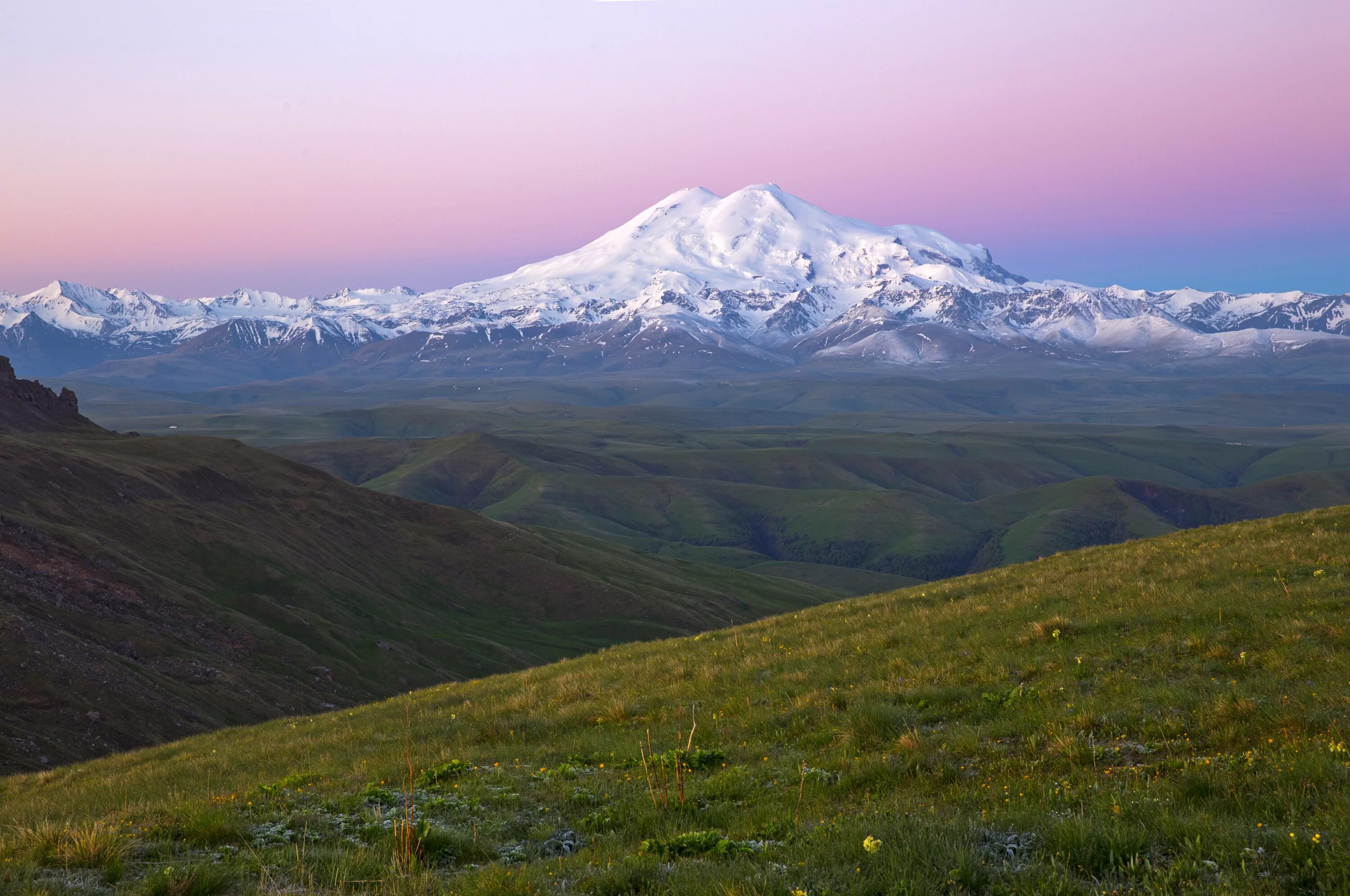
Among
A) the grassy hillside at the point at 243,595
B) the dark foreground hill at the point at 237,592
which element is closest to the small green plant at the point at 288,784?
the grassy hillside at the point at 243,595

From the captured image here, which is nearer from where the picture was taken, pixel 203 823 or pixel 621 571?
pixel 203 823

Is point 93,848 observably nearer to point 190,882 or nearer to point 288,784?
point 190,882

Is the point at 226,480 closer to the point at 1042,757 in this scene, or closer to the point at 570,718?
the point at 570,718

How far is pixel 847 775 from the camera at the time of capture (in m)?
11.1

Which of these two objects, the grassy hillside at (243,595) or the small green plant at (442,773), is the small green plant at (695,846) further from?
the grassy hillside at (243,595)

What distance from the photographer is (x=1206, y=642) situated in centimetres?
1463

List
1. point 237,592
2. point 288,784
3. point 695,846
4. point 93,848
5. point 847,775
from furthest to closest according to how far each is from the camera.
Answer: point 237,592 < point 288,784 < point 847,775 < point 695,846 < point 93,848

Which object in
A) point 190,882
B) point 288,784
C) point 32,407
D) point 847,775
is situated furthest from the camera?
point 32,407

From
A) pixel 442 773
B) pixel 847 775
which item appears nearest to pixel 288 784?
pixel 442 773

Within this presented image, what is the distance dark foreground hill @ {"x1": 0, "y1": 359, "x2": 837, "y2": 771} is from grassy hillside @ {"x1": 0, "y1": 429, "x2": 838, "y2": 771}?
19cm

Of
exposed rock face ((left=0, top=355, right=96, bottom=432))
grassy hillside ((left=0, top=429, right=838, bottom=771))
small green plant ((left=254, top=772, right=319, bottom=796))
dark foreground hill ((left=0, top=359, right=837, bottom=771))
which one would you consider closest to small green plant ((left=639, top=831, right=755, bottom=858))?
small green plant ((left=254, top=772, right=319, bottom=796))

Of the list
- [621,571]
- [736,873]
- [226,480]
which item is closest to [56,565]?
[226,480]

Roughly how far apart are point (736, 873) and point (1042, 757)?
5299 millimetres

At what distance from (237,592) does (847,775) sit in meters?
72.1
